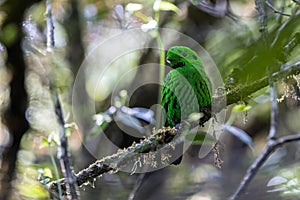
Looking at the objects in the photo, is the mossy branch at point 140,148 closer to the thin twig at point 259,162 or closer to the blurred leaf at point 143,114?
the thin twig at point 259,162

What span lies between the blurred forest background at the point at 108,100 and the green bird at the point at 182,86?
0.84 ft

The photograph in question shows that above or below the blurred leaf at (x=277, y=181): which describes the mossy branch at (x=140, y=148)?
above

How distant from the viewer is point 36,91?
300 centimetres

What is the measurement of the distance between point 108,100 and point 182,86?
44.8 inches

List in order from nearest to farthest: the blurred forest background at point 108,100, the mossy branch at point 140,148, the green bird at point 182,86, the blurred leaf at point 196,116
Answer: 1. the mossy branch at point 140,148
2. the blurred leaf at point 196,116
3. the green bird at point 182,86
4. the blurred forest background at point 108,100

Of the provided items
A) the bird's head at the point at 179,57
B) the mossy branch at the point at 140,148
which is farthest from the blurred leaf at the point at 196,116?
the bird's head at the point at 179,57

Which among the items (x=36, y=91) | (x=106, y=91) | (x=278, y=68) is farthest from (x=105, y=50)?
(x=278, y=68)

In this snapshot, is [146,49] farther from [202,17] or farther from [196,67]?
[196,67]

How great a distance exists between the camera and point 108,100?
10.0 ft

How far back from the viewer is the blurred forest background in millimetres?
2463

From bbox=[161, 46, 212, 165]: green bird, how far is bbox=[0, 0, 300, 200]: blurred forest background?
0.26 meters

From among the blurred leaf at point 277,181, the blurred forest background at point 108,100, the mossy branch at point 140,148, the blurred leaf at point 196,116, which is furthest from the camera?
the blurred forest background at point 108,100

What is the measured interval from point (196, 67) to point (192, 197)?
1.92 feet

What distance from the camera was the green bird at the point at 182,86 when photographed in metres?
1.91
